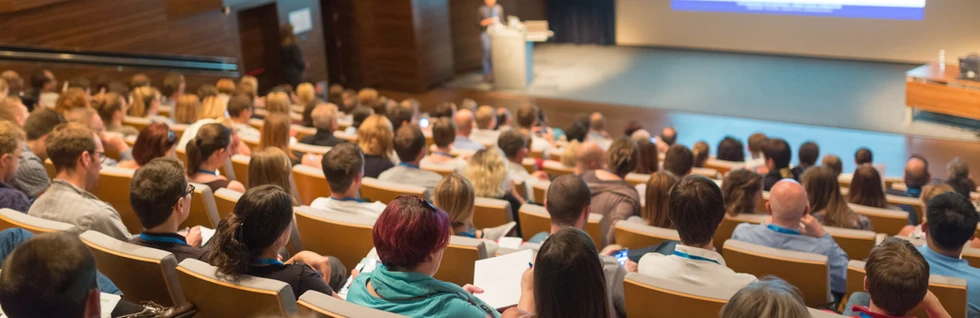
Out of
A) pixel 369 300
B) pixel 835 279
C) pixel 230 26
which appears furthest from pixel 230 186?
pixel 230 26

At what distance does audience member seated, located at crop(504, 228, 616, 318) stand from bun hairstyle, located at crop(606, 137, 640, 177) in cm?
277

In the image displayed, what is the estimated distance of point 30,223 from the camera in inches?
125

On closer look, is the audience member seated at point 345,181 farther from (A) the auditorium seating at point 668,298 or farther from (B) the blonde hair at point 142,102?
(B) the blonde hair at point 142,102

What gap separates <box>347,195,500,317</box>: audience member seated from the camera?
7.88 feet

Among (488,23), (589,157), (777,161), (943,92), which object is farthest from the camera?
(488,23)

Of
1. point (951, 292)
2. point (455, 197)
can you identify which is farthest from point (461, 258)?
point (951, 292)

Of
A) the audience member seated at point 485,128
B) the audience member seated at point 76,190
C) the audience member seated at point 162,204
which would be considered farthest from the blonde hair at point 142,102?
the audience member seated at point 162,204

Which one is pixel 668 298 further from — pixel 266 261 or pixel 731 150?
pixel 731 150

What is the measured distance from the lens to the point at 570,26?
598 inches

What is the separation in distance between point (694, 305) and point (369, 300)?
3.33 ft

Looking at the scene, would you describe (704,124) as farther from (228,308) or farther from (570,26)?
(228,308)

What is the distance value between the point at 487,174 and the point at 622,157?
838mm

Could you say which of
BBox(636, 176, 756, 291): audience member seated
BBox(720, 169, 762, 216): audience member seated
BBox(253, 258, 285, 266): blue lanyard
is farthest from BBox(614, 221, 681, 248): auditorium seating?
BBox(253, 258, 285, 266): blue lanyard

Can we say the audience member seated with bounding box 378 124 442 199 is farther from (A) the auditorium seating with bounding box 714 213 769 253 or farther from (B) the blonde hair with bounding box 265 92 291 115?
(B) the blonde hair with bounding box 265 92 291 115
